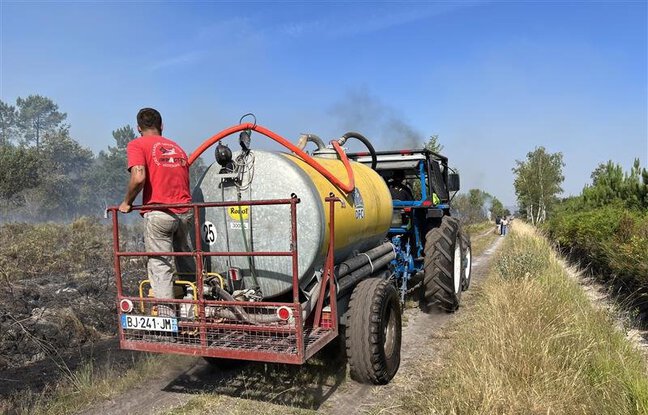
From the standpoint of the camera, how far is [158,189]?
425cm

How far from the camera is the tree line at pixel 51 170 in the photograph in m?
35.1

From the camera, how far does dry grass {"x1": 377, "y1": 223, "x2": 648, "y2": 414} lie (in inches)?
131

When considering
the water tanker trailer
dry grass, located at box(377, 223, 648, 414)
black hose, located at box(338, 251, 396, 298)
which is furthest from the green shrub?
the water tanker trailer

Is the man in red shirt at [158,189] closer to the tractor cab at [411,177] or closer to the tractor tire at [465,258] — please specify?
the tractor cab at [411,177]

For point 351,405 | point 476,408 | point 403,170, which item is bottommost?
point 351,405

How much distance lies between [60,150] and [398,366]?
7319 cm

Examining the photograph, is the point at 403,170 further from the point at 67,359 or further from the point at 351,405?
the point at 67,359

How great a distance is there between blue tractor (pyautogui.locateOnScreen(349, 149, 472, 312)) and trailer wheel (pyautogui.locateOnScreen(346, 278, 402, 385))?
228 cm

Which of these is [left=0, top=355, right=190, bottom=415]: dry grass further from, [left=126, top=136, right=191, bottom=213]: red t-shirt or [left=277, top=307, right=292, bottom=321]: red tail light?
[left=277, top=307, right=292, bottom=321]: red tail light

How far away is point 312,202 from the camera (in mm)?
4152

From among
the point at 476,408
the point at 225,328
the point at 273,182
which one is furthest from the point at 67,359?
the point at 476,408

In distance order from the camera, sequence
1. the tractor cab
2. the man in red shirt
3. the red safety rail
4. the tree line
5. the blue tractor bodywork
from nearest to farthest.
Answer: the red safety rail, the man in red shirt, the blue tractor bodywork, the tractor cab, the tree line

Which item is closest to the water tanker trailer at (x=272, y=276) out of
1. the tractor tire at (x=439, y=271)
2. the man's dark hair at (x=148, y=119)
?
the man's dark hair at (x=148, y=119)

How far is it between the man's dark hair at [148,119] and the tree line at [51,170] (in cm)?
3450
